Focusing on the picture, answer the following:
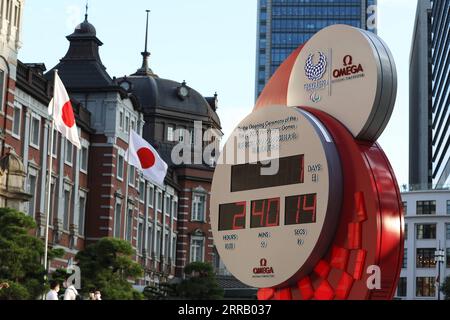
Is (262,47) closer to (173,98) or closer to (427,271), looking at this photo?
(427,271)

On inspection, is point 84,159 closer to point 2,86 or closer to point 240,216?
point 2,86

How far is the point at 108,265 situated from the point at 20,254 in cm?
983

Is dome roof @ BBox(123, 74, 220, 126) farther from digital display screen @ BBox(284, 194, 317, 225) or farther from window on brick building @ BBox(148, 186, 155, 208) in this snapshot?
digital display screen @ BBox(284, 194, 317, 225)

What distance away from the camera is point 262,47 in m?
160

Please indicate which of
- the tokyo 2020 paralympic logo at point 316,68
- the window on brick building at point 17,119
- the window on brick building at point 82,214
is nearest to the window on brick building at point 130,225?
the window on brick building at point 82,214

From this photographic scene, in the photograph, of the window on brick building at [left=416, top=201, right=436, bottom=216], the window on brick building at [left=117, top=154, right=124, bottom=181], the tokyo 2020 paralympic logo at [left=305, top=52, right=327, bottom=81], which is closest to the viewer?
the tokyo 2020 paralympic logo at [left=305, top=52, right=327, bottom=81]

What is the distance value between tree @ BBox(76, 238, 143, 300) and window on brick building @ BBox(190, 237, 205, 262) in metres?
33.0

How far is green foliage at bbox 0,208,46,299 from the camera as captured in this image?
102ft

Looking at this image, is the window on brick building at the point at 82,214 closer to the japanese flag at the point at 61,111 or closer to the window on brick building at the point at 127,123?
the window on brick building at the point at 127,123

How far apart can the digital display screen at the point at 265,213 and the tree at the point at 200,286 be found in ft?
119

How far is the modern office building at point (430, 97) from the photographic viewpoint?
100m

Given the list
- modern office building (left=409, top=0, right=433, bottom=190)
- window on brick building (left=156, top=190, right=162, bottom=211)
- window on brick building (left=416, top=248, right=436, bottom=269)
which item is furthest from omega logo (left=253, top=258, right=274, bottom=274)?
modern office building (left=409, top=0, right=433, bottom=190)
